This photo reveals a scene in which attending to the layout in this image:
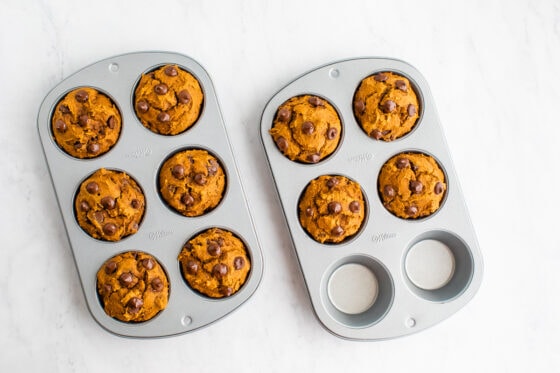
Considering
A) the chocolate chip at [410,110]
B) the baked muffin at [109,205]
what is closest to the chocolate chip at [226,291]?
the baked muffin at [109,205]

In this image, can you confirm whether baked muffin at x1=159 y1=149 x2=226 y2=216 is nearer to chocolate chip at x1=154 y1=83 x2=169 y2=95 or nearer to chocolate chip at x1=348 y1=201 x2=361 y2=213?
chocolate chip at x1=154 y1=83 x2=169 y2=95

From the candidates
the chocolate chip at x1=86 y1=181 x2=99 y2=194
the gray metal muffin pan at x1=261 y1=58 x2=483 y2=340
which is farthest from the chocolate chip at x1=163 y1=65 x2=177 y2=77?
the chocolate chip at x1=86 y1=181 x2=99 y2=194

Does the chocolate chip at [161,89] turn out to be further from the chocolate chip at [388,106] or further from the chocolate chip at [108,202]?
the chocolate chip at [388,106]

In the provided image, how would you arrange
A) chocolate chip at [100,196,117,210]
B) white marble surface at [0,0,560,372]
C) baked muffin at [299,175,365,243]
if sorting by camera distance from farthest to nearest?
white marble surface at [0,0,560,372] → baked muffin at [299,175,365,243] → chocolate chip at [100,196,117,210]

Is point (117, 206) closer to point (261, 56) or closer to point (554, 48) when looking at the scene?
point (261, 56)

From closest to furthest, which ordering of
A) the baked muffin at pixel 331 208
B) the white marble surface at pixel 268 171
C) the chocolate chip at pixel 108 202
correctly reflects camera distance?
the chocolate chip at pixel 108 202 → the baked muffin at pixel 331 208 → the white marble surface at pixel 268 171

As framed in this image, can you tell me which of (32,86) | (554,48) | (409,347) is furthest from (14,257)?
(554,48)
